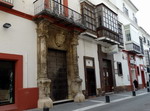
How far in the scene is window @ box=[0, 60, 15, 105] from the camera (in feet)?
25.3

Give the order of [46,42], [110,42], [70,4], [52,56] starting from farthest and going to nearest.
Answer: [110,42] < [70,4] < [52,56] < [46,42]

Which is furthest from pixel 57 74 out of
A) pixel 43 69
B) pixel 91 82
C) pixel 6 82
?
pixel 91 82

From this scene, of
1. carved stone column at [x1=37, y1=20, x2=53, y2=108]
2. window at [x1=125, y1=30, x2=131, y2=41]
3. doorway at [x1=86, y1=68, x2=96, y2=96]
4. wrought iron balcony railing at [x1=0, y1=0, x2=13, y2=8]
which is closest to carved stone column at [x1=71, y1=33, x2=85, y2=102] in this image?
doorway at [x1=86, y1=68, x2=96, y2=96]

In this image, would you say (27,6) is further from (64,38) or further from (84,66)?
(84,66)

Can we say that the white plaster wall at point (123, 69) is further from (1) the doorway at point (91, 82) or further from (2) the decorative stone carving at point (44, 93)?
(2) the decorative stone carving at point (44, 93)

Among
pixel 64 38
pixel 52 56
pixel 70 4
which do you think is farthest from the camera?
pixel 70 4

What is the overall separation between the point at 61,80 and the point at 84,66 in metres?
2.45

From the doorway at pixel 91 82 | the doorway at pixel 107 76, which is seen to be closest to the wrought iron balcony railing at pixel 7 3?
the doorway at pixel 91 82

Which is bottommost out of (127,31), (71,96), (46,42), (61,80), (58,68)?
(71,96)

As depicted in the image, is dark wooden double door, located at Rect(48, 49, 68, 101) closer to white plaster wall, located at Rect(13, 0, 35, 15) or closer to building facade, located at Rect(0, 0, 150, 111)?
building facade, located at Rect(0, 0, 150, 111)

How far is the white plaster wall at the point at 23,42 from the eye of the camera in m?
7.88

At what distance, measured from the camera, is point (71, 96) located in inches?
422

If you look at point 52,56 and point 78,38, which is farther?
point 78,38

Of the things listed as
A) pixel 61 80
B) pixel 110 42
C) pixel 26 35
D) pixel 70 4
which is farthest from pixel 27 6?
pixel 110 42
